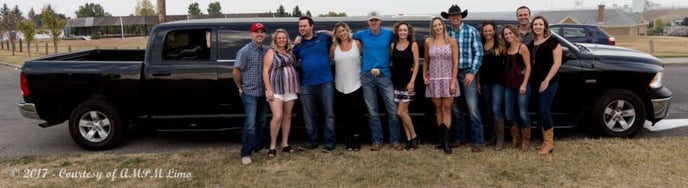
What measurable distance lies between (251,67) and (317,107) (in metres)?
0.94

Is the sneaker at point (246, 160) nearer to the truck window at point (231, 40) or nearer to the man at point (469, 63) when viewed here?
the truck window at point (231, 40)

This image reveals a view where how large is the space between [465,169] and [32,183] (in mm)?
3730

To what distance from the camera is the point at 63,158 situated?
554 centimetres

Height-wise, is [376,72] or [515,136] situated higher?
[376,72]

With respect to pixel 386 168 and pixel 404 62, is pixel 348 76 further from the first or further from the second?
pixel 386 168

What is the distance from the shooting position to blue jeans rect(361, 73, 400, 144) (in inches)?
207

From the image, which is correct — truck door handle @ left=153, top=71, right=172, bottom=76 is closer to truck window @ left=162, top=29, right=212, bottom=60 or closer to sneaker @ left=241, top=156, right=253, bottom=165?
truck window @ left=162, top=29, right=212, bottom=60

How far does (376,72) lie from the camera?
5.12 meters

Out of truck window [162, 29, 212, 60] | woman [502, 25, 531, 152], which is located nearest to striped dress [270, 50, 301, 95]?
truck window [162, 29, 212, 60]

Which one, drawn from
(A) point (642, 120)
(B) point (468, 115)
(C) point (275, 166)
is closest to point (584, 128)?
(A) point (642, 120)

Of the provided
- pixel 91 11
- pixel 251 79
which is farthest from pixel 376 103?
pixel 91 11

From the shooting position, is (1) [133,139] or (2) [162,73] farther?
(1) [133,139]

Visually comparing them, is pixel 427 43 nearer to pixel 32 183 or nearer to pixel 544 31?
pixel 544 31

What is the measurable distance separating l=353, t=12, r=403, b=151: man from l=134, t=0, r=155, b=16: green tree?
79.5 metres
